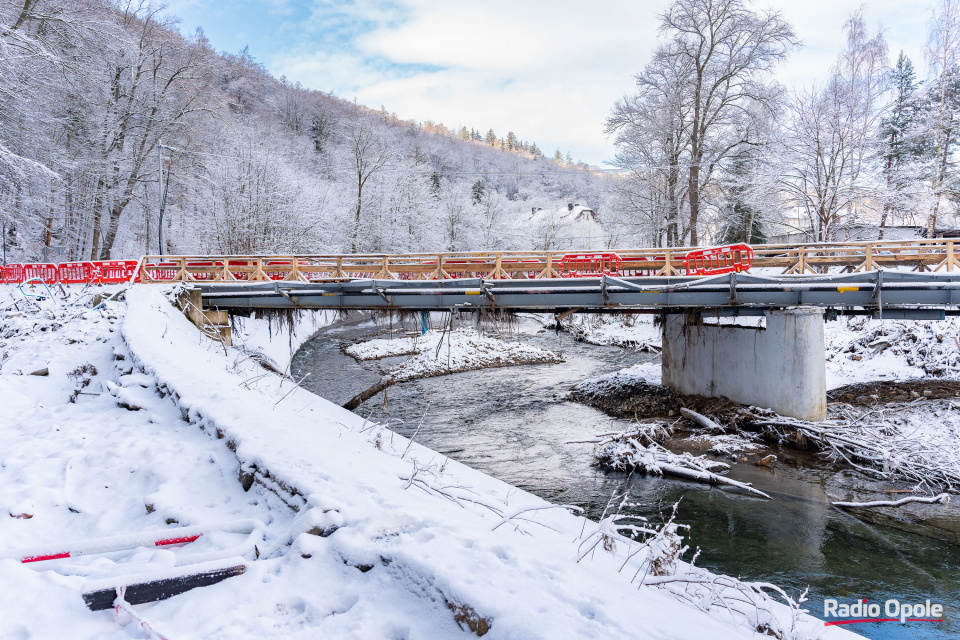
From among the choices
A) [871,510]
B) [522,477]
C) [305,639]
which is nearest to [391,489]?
[305,639]

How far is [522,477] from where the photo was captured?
10.2 meters

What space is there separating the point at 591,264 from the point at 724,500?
8.78 m

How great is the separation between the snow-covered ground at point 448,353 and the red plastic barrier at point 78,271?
1076cm

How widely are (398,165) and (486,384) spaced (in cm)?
3115

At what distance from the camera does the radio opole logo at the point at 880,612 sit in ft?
19.3

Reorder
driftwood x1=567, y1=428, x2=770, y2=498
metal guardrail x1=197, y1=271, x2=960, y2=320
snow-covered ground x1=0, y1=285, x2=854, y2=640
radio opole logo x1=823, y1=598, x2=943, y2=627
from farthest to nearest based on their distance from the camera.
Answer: metal guardrail x1=197, y1=271, x2=960, y2=320 → driftwood x1=567, y1=428, x2=770, y2=498 → radio opole logo x1=823, y1=598, x2=943, y2=627 → snow-covered ground x1=0, y1=285, x2=854, y2=640

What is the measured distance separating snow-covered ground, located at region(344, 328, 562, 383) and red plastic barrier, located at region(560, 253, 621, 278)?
254 inches

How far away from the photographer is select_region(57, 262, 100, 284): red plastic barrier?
18.2m

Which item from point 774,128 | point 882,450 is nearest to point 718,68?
point 774,128

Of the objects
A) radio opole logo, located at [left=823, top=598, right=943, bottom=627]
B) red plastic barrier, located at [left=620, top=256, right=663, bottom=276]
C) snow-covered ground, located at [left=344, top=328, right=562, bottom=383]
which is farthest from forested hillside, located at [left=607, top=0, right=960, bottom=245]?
radio opole logo, located at [left=823, top=598, right=943, bottom=627]

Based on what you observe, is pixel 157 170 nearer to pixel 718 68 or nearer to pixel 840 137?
pixel 718 68

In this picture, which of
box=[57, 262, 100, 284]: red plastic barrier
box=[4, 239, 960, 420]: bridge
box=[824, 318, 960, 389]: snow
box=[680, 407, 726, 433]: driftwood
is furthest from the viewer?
box=[57, 262, 100, 284]: red plastic barrier

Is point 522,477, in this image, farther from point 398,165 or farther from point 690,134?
point 398,165

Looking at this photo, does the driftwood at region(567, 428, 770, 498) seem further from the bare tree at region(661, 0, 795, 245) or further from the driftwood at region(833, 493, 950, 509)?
the bare tree at region(661, 0, 795, 245)
